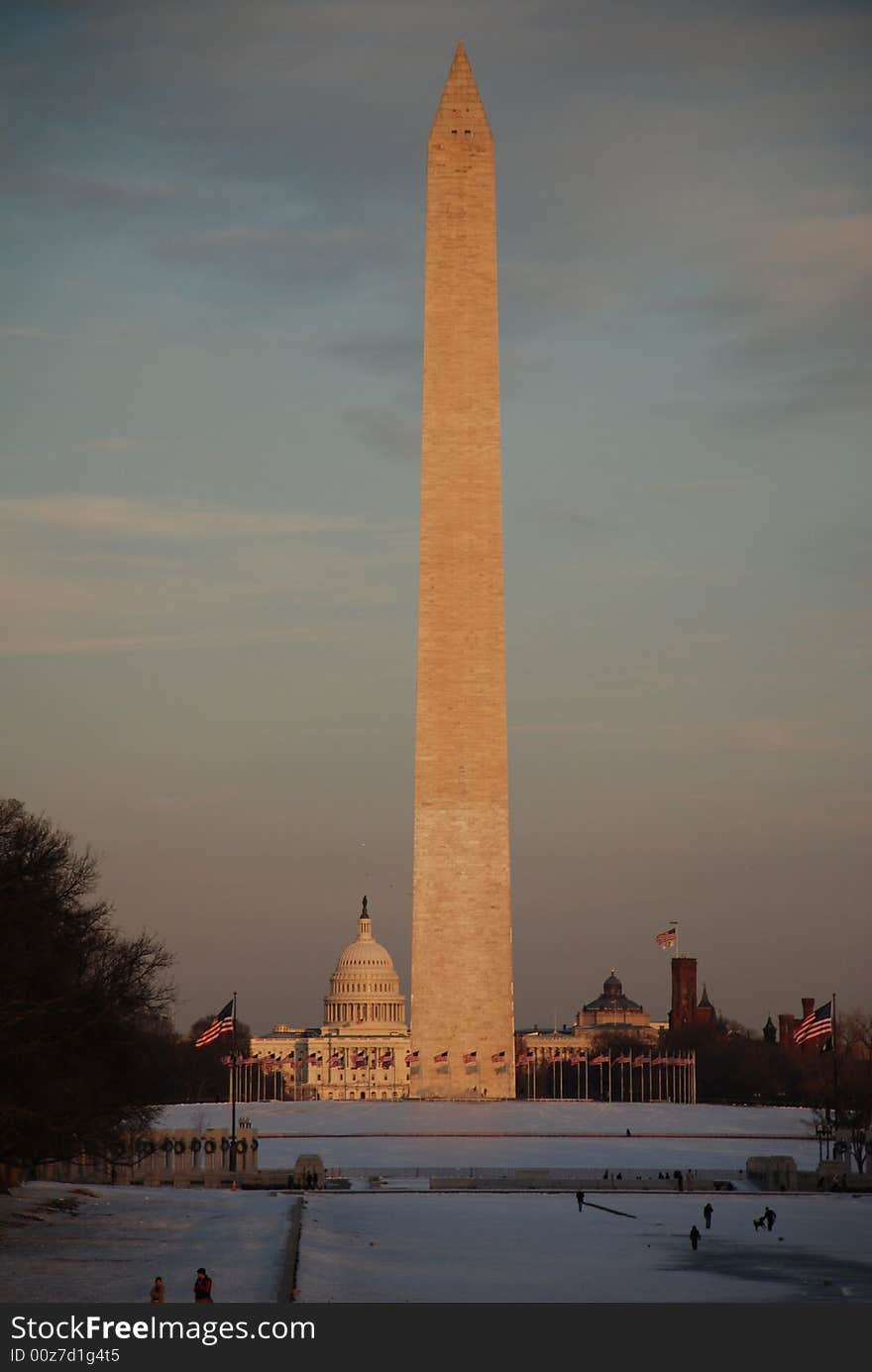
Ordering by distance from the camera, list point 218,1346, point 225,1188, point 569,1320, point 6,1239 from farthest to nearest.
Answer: point 225,1188, point 6,1239, point 569,1320, point 218,1346

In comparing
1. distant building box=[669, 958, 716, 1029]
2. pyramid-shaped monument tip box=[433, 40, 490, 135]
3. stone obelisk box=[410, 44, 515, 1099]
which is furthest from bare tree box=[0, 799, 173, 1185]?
distant building box=[669, 958, 716, 1029]

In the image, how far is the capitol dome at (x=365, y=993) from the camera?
191 meters

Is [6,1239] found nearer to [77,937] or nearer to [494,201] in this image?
[77,937]

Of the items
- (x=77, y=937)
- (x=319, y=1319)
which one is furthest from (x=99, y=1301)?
(x=77, y=937)

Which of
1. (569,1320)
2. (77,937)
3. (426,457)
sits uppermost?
(426,457)

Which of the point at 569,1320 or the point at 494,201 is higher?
the point at 494,201

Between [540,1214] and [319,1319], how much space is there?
23686mm

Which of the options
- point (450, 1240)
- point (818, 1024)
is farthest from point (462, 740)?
point (450, 1240)

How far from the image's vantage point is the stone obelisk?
91.0 meters

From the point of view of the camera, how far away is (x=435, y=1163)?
217 feet

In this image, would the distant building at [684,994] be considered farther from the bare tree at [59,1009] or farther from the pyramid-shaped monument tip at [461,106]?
the bare tree at [59,1009]

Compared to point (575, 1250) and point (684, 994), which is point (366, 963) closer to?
point (684, 994)

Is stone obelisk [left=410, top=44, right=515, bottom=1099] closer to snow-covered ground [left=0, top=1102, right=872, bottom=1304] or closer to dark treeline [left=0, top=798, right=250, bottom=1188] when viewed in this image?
snow-covered ground [left=0, top=1102, right=872, bottom=1304]

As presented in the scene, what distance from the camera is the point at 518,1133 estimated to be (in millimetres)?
77438
